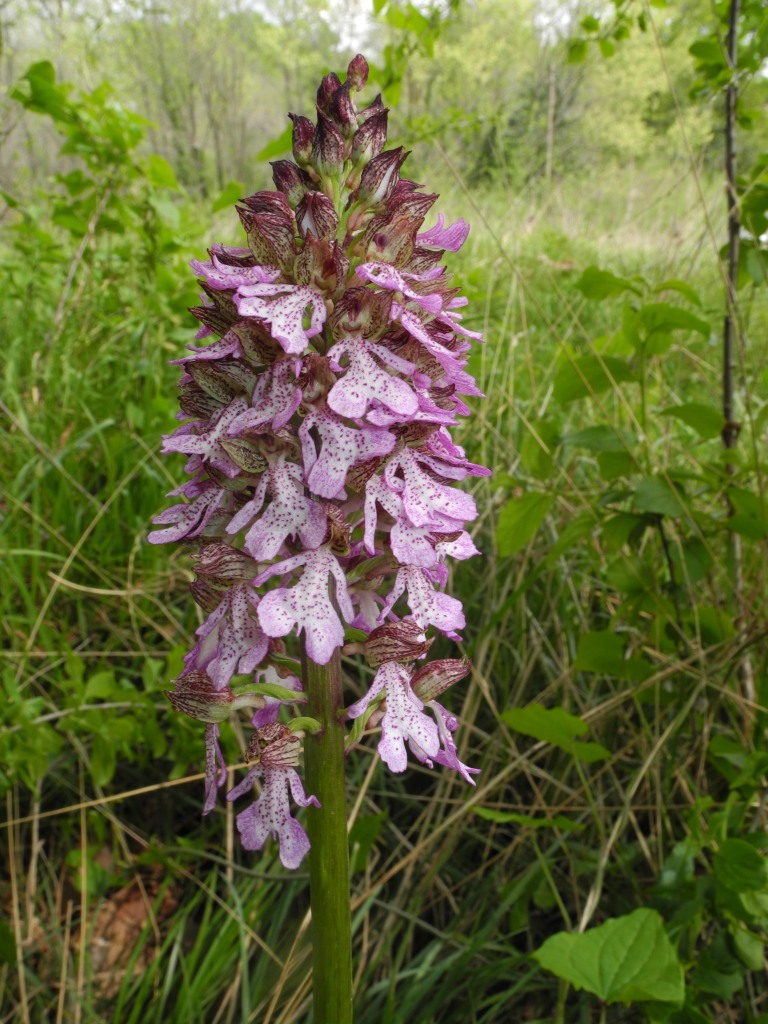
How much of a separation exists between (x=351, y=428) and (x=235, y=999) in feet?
4.86

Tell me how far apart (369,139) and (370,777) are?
1.37 metres

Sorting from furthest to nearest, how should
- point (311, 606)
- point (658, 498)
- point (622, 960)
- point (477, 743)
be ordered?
point (477, 743), point (658, 498), point (622, 960), point (311, 606)

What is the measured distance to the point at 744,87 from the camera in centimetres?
234

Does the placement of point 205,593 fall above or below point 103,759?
above

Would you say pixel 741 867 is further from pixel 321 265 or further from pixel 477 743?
pixel 321 265

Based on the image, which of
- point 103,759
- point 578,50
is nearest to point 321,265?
point 103,759

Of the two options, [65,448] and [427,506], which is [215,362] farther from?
[65,448]

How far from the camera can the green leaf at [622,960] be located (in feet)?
4.41

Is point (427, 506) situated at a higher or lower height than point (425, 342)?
lower

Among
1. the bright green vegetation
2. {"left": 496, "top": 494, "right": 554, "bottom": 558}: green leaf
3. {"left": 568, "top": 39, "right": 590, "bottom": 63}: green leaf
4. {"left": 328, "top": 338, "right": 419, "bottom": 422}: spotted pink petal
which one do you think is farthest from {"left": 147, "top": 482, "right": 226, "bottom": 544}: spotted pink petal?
{"left": 568, "top": 39, "right": 590, "bottom": 63}: green leaf

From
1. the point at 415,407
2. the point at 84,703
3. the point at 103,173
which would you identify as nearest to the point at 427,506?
the point at 415,407

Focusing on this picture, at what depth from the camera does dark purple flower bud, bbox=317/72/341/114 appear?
1.08m

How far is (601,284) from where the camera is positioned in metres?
1.89

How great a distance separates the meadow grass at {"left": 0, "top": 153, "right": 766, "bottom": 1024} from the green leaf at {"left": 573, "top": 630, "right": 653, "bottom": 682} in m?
0.07
